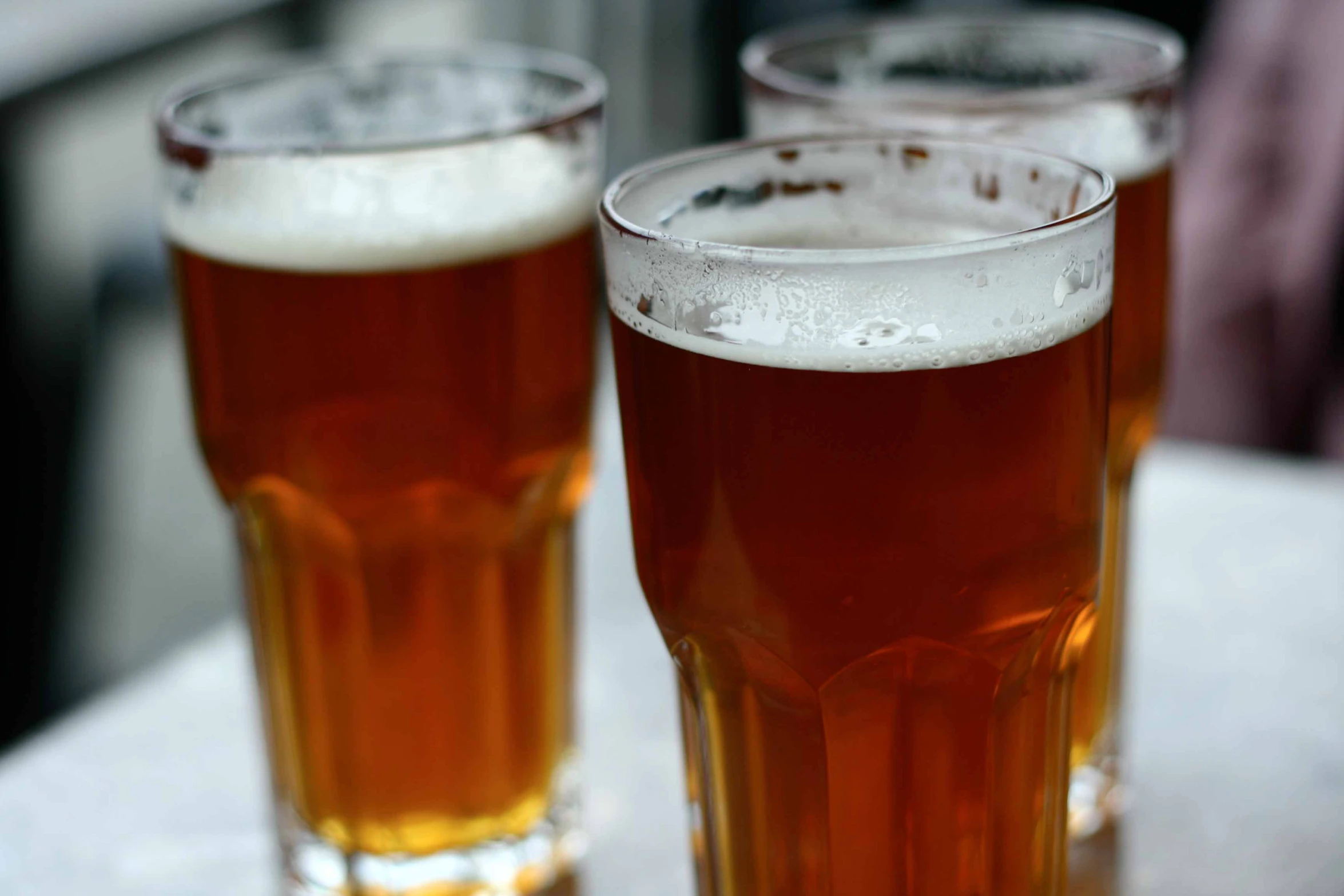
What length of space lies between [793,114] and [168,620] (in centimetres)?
167

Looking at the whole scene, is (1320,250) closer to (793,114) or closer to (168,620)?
(793,114)

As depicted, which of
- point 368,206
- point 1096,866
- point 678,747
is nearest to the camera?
point 368,206

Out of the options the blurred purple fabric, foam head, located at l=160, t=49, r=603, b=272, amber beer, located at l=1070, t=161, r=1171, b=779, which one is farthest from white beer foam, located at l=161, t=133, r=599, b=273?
the blurred purple fabric

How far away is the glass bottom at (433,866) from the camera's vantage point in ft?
2.63

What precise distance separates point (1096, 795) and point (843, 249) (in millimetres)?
407

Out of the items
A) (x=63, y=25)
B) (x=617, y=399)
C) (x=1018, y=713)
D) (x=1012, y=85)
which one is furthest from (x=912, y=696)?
(x=63, y=25)

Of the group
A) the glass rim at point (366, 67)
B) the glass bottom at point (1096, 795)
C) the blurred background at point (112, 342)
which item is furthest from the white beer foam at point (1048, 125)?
the blurred background at point (112, 342)

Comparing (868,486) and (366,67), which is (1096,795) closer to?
(868,486)

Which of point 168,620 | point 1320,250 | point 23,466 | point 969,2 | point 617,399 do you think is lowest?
point 168,620

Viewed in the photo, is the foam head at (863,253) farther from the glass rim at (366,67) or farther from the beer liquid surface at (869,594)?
the glass rim at (366,67)

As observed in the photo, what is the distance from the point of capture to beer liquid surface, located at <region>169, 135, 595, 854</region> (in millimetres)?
700

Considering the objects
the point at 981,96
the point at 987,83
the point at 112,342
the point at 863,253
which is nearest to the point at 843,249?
the point at 863,253

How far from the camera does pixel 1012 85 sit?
86 cm

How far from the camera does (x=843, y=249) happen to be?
544 millimetres
